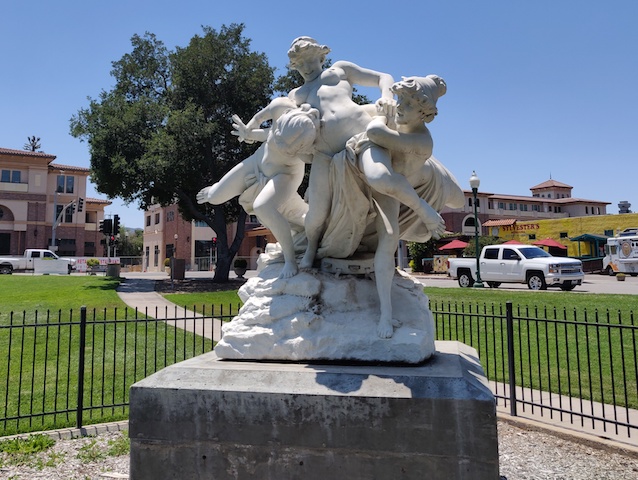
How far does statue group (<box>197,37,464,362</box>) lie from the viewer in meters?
3.29

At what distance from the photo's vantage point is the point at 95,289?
18.9m

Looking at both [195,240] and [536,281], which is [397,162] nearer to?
[536,281]

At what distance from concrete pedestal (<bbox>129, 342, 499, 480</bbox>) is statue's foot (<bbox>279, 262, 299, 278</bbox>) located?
0.82 metres

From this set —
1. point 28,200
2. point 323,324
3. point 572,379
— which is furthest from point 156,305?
point 28,200

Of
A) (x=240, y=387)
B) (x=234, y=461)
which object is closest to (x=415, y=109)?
(x=240, y=387)

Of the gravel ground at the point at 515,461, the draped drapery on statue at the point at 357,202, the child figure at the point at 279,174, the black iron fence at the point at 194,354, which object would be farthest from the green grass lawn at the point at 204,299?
the draped drapery on statue at the point at 357,202

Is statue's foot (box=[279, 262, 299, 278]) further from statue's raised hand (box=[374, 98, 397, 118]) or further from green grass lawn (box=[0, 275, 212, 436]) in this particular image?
green grass lawn (box=[0, 275, 212, 436])

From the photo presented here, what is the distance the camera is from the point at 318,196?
370 cm

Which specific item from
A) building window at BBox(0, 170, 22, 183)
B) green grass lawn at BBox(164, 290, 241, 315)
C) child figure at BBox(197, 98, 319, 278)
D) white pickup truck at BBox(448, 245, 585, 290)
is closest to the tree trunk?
green grass lawn at BBox(164, 290, 241, 315)

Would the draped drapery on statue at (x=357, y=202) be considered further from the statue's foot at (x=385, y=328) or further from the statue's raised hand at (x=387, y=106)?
the statue's foot at (x=385, y=328)

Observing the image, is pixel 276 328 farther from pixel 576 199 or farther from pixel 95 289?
pixel 576 199

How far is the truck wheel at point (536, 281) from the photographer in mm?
18188

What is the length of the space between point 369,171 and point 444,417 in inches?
66.7

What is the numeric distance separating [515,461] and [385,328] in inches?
110
